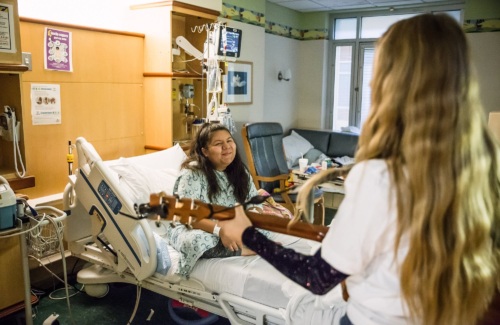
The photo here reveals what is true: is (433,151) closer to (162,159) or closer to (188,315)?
(188,315)

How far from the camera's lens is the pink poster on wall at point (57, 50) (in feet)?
9.23

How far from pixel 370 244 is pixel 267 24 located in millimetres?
4694

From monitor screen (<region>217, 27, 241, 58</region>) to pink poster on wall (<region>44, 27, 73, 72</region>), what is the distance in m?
1.07

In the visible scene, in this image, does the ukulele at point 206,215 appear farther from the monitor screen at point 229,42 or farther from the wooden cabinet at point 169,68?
the monitor screen at point 229,42

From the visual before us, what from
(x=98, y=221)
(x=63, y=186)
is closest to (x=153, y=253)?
(x=98, y=221)

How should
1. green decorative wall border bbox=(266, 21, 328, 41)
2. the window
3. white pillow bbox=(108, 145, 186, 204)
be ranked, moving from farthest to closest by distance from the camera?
the window, green decorative wall border bbox=(266, 21, 328, 41), white pillow bbox=(108, 145, 186, 204)

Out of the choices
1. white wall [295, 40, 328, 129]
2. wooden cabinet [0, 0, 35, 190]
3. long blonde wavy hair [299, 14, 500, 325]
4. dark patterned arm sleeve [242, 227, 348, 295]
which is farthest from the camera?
white wall [295, 40, 328, 129]

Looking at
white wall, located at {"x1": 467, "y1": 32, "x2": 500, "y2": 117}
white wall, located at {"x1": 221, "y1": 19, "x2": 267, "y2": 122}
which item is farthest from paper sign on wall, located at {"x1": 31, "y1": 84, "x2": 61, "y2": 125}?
white wall, located at {"x1": 467, "y1": 32, "x2": 500, "y2": 117}

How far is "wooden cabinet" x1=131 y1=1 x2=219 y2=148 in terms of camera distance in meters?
3.36

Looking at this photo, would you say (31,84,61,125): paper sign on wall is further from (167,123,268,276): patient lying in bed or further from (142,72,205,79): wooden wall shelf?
(167,123,268,276): patient lying in bed

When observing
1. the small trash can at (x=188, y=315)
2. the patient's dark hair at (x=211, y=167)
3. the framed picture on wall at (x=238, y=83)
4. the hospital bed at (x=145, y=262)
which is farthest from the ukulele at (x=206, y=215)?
the framed picture on wall at (x=238, y=83)

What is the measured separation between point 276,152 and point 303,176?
0.36 meters

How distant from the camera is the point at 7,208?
6.53 ft

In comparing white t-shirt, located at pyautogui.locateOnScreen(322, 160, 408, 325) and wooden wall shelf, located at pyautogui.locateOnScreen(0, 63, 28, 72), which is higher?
wooden wall shelf, located at pyautogui.locateOnScreen(0, 63, 28, 72)
